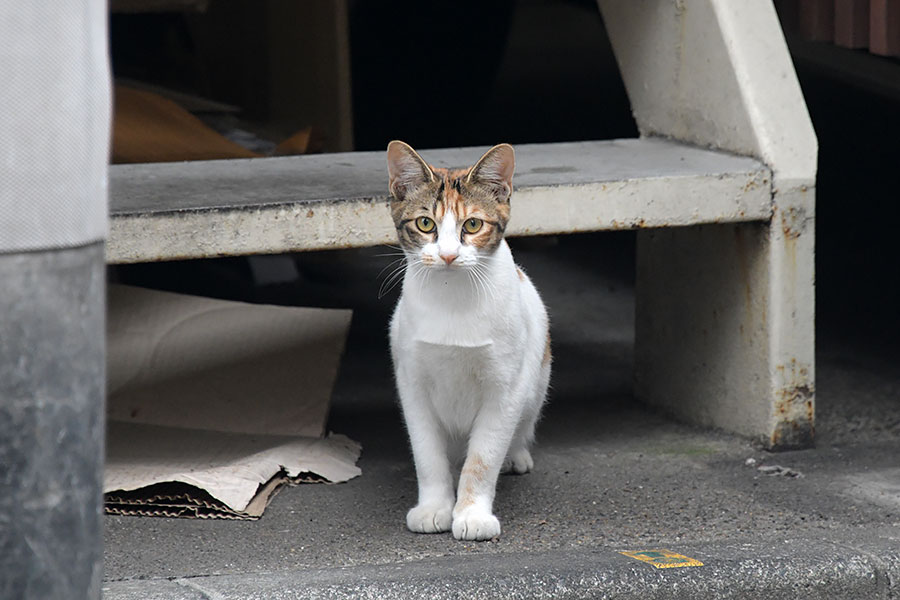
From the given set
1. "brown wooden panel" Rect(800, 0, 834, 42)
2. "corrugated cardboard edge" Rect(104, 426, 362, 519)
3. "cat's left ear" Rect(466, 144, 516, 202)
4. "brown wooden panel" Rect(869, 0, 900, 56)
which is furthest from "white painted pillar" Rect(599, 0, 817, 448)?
"corrugated cardboard edge" Rect(104, 426, 362, 519)

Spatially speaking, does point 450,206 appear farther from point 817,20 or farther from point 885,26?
point 817,20

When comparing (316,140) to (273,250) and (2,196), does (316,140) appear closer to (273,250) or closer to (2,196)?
(273,250)

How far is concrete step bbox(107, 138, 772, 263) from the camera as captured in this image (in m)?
2.95

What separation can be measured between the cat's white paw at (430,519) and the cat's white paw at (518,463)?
469 millimetres

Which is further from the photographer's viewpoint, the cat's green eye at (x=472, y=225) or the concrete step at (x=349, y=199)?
the concrete step at (x=349, y=199)

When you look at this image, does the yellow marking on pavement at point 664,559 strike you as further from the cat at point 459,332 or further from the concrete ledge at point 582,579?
the cat at point 459,332

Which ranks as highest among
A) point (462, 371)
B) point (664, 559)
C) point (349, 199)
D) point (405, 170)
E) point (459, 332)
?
point (405, 170)

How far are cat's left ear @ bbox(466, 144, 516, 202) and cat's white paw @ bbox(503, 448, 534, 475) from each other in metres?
0.84

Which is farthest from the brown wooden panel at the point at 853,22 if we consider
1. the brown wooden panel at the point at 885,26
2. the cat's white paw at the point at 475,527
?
the cat's white paw at the point at 475,527

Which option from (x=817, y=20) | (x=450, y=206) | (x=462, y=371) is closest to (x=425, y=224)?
(x=450, y=206)

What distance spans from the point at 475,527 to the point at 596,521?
13.6 inches

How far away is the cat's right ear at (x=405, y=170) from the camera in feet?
8.77

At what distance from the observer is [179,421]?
3.51m

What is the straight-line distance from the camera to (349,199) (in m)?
3.04
